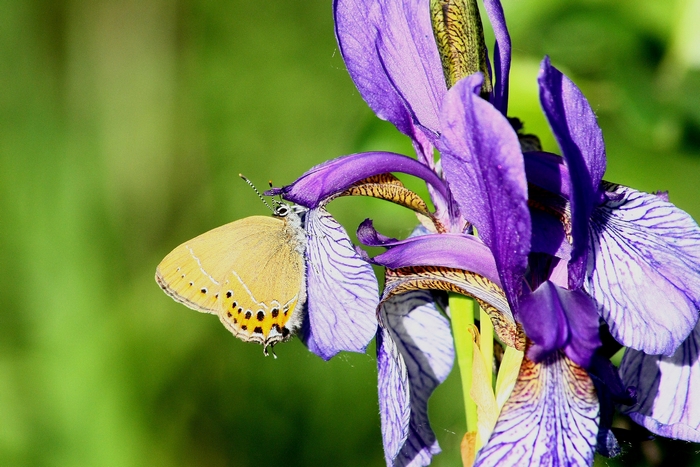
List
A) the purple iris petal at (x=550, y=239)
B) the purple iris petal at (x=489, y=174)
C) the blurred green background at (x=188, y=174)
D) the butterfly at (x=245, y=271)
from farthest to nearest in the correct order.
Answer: the blurred green background at (x=188, y=174), the butterfly at (x=245, y=271), the purple iris petal at (x=550, y=239), the purple iris petal at (x=489, y=174)

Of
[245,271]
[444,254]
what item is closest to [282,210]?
[245,271]

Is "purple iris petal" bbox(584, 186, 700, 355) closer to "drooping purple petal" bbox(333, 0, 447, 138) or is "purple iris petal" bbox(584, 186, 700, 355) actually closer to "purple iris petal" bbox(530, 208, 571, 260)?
"purple iris petal" bbox(530, 208, 571, 260)

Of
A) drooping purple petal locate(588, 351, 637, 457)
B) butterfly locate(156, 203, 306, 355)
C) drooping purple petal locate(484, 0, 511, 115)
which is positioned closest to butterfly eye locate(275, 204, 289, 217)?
butterfly locate(156, 203, 306, 355)

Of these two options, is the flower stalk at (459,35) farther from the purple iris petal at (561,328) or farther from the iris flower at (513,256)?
the purple iris petal at (561,328)

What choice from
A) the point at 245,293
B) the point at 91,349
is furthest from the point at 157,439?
the point at 245,293

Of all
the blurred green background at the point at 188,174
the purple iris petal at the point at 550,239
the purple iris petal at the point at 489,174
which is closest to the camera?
the purple iris petal at the point at 489,174

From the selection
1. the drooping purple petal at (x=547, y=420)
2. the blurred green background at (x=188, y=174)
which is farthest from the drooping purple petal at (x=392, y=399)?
the blurred green background at (x=188, y=174)

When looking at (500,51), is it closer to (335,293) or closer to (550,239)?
(550,239)
